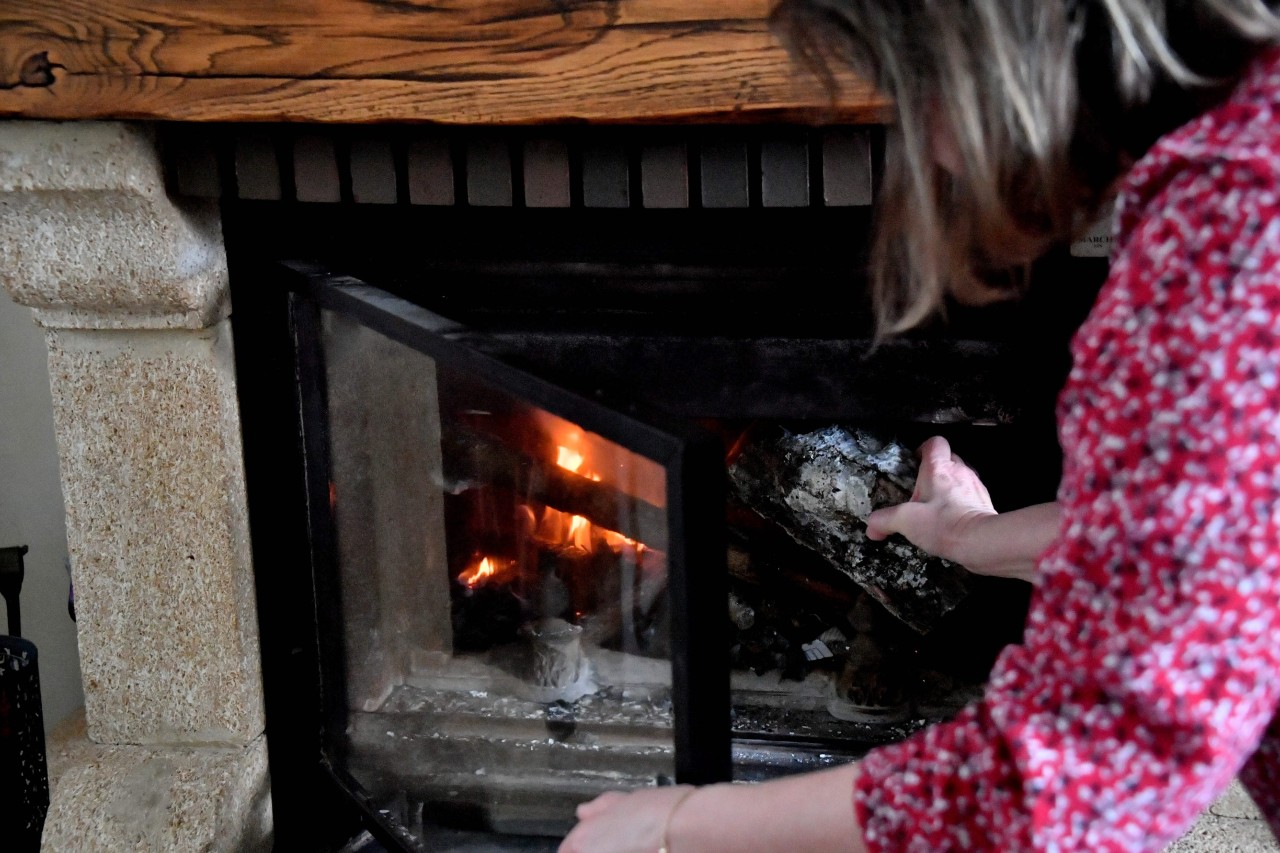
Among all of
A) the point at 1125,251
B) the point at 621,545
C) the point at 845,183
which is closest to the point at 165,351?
the point at 621,545

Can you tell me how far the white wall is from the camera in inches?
68.2

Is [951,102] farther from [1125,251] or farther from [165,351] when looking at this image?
[165,351]

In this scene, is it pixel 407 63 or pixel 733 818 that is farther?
pixel 407 63

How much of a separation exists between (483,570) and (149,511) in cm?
Answer: 42

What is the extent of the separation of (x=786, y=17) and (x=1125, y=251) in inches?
8.6

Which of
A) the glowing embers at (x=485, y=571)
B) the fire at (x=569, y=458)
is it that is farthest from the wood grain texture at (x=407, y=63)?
the glowing embers at (x=485, y=571)

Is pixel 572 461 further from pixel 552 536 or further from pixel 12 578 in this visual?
pixel 12 578

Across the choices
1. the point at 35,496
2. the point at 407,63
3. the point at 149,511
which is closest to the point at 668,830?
the point at 407,63

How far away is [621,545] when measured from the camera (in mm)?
1014

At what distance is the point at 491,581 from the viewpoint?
1.20 metres

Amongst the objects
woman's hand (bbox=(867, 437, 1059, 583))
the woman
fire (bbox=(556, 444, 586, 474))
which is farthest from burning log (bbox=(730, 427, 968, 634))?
the woman

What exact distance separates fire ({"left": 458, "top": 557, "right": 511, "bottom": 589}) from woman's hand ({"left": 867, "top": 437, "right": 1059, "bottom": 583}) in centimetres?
37

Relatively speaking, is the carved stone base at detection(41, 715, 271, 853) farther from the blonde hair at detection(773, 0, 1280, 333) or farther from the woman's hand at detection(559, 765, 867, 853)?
the blonde hair at detection(773, 0, 1280, 333)

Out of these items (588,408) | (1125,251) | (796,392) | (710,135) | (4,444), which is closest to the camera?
(1125,251)
